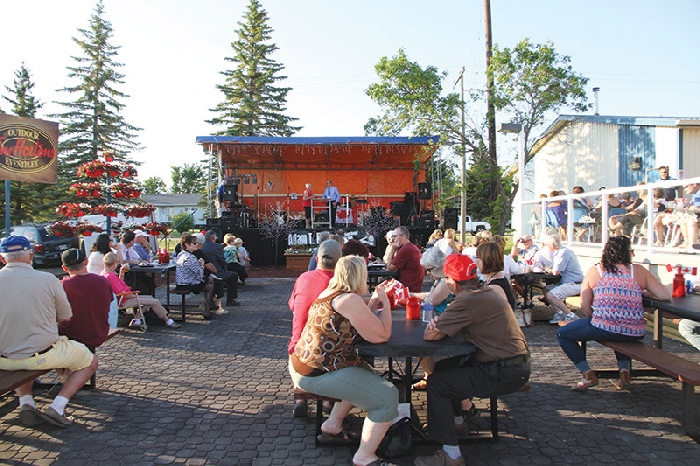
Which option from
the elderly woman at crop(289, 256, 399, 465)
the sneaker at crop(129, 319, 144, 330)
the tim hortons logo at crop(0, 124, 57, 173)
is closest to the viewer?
the elderly woman at crop(289, 256, 399, 465)

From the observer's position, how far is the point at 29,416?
11.6 feet

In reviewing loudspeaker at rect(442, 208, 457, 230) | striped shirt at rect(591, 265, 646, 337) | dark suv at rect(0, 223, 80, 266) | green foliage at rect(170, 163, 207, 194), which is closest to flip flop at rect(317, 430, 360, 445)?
striped shirt at rect(591, 265, 646, 337)

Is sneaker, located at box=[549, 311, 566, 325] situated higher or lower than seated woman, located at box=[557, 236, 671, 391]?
lower

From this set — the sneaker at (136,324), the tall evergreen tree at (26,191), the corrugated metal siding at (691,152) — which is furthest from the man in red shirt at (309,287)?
the tall evergreen tree at (26,191)

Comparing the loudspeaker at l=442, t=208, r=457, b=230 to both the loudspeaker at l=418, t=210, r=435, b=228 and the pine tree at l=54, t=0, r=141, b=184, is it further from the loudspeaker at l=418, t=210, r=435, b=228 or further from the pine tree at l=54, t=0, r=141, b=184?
the pine tree at l=54, t=0, r=141, b=184

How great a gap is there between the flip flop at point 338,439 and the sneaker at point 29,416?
81.2 inches

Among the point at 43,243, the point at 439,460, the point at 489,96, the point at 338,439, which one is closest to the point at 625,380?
the point at 439,460

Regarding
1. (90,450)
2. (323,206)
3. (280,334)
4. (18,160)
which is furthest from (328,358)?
(323,206)

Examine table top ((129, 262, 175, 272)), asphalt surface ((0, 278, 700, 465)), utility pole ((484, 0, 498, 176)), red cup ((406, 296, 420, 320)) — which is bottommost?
asphalt surface ((0, 278, 700, 465))

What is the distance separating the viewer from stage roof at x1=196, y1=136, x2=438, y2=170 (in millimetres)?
15070

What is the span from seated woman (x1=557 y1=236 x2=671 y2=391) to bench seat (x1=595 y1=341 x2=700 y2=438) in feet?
0.55

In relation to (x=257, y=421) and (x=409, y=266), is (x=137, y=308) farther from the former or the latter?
(x=257, y=421)

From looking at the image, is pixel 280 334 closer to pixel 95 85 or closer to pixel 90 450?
pixel 90 450

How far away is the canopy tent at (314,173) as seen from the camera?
17.1m
